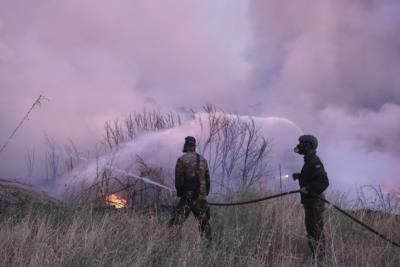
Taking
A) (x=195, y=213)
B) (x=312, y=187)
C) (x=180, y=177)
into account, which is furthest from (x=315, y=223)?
(x=180, y=177)

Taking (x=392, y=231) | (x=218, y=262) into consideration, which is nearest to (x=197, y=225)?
(x=218, y=262)

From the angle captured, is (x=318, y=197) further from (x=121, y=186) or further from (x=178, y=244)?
(x=121, y=186)

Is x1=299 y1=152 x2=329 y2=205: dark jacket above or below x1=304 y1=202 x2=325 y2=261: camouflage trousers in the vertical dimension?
above

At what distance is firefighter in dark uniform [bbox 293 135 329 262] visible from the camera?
9.09 m

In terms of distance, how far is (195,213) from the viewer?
10.3 metres

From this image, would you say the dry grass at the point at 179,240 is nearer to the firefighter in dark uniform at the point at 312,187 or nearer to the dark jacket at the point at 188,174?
the firefighter in dark uniform at the point at 312,187

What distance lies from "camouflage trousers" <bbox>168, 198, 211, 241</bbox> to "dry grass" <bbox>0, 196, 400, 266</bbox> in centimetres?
17

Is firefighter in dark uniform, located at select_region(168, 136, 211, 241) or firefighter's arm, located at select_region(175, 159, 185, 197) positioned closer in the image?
firefighter in dark uniform, located at select_region(168, 136, 211, 241)

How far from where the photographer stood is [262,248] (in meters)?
9.20

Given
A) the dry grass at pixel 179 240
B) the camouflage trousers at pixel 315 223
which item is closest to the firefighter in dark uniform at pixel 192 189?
the dry grass at pixel 179 240

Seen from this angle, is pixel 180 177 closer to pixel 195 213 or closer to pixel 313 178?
pixel 195 213

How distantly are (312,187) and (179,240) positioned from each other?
2.43 m

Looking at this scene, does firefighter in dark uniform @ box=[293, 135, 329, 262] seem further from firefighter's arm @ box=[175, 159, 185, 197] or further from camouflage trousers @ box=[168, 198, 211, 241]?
firefighter's arm @ box=[175, 159, 185, 197]

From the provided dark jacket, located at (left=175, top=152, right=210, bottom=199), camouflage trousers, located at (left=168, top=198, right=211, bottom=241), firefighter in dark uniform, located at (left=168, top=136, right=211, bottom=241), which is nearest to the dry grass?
camouflage trousers, located at (left=168, top=198, right=211, bottom=241)
